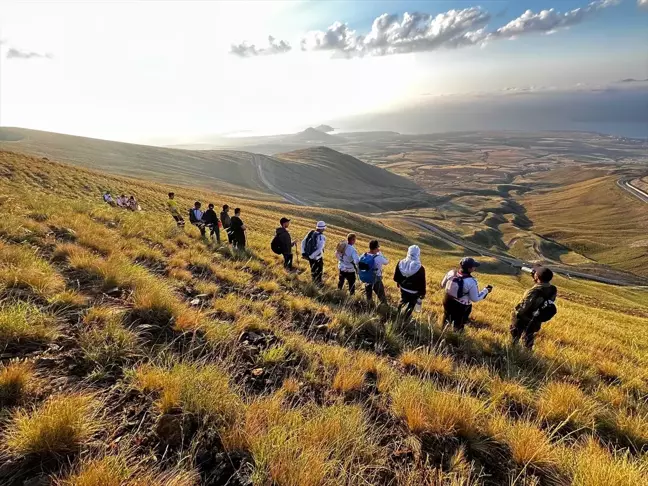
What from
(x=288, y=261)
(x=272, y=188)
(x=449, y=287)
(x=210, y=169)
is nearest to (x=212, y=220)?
(x=288, y=261)

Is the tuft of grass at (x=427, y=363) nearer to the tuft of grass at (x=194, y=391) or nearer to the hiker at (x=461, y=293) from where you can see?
the hiker at (x=461, y=293)

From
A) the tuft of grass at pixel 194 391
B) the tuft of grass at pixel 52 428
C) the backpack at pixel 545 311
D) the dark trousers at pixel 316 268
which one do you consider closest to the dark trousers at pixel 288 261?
the dark trousers at pixel 316 268

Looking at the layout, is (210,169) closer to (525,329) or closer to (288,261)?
(288,261)

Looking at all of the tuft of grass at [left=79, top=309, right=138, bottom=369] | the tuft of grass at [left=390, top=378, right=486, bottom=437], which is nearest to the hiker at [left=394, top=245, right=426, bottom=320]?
the tuft of grass at [left=390, top=378, right=486, bottom=437]

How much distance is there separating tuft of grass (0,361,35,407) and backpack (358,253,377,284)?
7703 millimetres

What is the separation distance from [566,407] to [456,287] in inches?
155

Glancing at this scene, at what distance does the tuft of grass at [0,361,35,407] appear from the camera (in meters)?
3.23

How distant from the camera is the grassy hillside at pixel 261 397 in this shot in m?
2.92

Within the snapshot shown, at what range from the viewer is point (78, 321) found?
4.86 meters

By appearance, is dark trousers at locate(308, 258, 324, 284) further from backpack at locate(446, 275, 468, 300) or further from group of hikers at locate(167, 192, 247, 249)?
backpack at locate(446, 275, 468, 300)

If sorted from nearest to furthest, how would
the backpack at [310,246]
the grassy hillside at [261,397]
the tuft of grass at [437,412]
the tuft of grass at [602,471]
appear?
the grassy hillside at [261,397], the tuft of grass at [602,471], the tuft of grass at [437,412], the backpack at [310,246]

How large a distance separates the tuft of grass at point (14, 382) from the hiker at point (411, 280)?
7.38 metres

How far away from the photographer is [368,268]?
32.6ft

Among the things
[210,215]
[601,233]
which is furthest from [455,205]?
[210,215]
